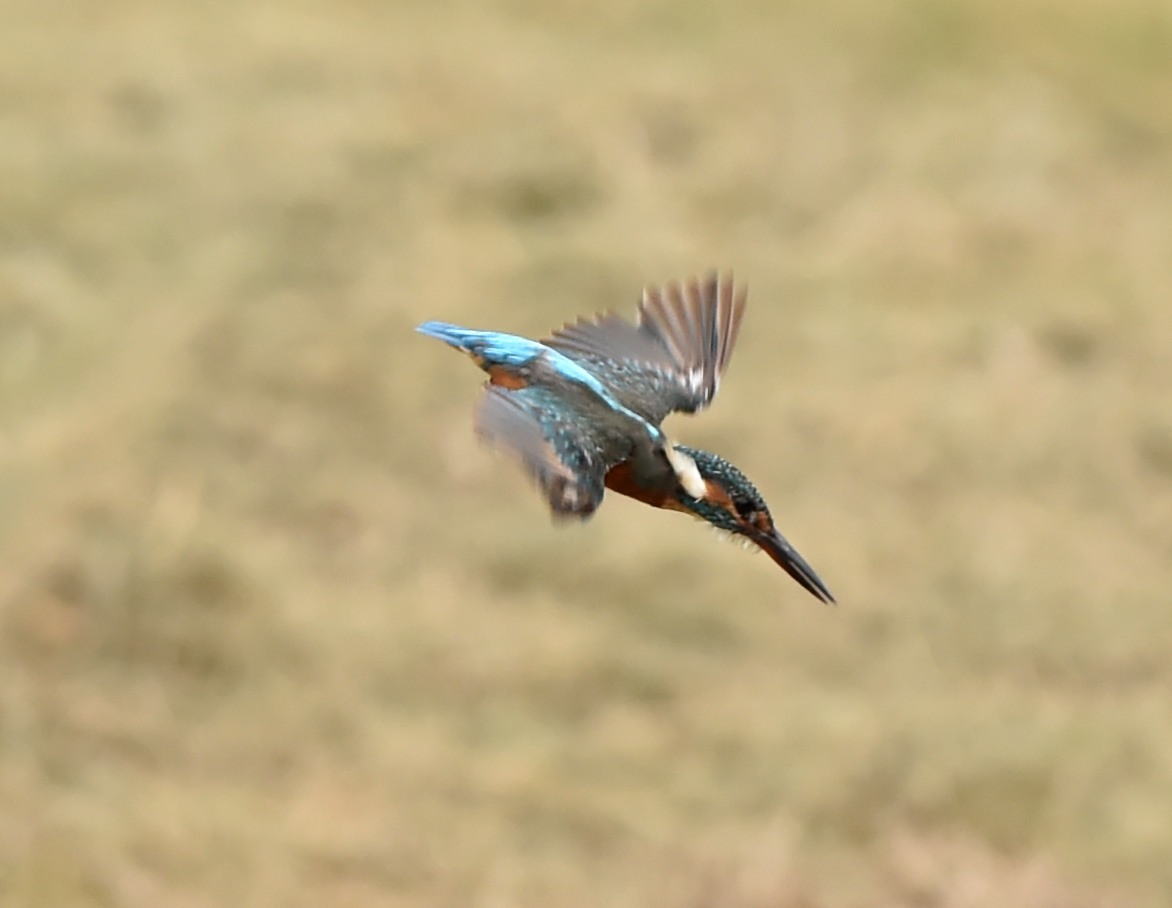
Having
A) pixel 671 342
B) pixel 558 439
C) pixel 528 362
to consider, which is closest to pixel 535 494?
pixel 671 342

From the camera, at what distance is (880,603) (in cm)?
455

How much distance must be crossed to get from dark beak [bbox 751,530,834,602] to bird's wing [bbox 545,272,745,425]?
0.19m

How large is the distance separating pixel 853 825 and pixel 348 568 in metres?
1.26

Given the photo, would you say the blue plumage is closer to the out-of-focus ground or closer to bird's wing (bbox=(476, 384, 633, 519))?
bird's wing (bbox=(476, 384, 633, 519))

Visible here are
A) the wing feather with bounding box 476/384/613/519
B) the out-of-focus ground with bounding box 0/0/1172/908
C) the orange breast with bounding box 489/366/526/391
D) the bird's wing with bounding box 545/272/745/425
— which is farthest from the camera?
the out-of-focus ground with bounding box 0/0/1172/908

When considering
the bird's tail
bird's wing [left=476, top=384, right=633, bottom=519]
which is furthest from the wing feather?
the bird's tail

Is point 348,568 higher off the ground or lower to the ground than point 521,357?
higher

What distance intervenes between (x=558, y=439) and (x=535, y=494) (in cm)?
344

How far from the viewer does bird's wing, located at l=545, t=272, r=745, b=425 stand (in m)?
1.77

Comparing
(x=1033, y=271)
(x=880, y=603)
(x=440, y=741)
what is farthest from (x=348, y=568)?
(x=1033, y=271)

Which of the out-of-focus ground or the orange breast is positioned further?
the out-of-focus ground

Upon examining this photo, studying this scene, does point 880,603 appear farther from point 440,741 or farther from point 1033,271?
point 1033,271

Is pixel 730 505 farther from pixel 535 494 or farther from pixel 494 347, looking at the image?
pixel 535 494

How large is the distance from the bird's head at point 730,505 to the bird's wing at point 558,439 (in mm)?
115
